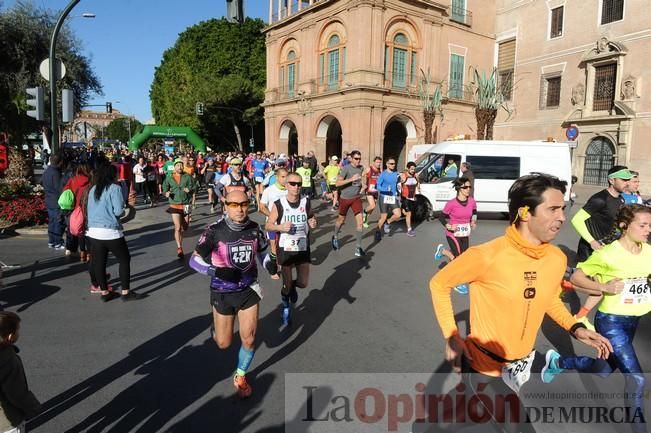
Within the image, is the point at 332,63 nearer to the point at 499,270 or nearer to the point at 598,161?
the point at 598,161

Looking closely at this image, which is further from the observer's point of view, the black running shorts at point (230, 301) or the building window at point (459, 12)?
the building window at point (459, 12)

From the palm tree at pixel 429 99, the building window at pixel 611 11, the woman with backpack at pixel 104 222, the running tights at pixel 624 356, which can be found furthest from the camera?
the palm tree at pixel 429 99

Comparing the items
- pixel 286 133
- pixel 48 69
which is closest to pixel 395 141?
pixel 286 133

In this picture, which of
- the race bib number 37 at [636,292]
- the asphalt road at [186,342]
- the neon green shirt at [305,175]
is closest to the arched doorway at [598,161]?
the neon green shirt at [305,175]

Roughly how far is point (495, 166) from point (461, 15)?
21947mm

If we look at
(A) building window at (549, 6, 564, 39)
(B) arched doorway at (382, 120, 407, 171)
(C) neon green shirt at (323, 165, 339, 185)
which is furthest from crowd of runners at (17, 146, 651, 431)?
(A) building window at (549, 6, 564, 39)

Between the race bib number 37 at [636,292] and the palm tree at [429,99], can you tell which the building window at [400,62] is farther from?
the race bib number 37 at [636,292]

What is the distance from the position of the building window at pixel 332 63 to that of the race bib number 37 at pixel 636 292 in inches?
1095

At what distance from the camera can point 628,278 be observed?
3266 millimetres

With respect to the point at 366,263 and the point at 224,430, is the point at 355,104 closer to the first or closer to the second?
the point at 366,263

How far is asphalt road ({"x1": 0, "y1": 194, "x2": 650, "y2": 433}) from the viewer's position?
11.7 feet

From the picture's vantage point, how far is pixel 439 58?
30641mm

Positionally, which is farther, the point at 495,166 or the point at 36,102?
the point at 495,166

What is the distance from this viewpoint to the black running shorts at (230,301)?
3711 mm
